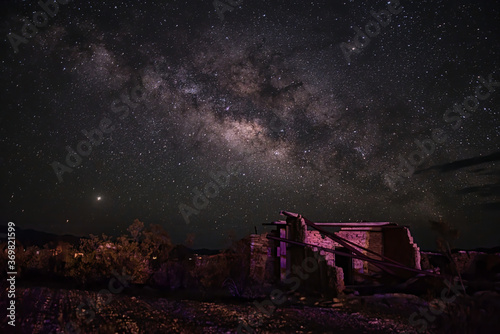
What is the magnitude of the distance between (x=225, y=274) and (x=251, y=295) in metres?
2.45

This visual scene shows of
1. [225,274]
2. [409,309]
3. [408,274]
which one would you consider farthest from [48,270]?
[408,274]

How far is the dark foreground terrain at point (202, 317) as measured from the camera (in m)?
5.72

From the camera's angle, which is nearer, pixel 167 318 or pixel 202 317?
pixel 167 318

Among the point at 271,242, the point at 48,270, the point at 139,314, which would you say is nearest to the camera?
the point at 139,314

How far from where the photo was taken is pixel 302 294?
1170 centimetres

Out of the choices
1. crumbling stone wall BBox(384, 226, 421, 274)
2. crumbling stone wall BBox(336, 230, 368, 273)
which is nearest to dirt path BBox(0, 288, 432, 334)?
crumbling stone wall BBox(336, 230, 368, 273)

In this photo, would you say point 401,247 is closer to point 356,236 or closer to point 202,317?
point 356,236

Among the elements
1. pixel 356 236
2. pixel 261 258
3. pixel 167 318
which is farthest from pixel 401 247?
pixel 167 318

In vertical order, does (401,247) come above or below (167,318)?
above

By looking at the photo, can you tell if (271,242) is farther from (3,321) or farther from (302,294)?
(3,321)

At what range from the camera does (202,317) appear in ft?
24.1

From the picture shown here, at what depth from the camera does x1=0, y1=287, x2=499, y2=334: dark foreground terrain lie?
18.8ft

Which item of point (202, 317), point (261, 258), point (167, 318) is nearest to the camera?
point (167, 318)

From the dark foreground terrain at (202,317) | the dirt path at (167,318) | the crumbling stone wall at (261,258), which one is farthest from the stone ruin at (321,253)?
the dirt path at (167,318)
